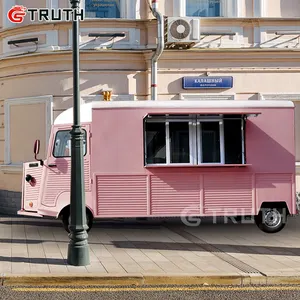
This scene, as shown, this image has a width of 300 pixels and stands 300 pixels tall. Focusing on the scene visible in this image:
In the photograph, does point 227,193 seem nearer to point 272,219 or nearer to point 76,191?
point 272,219

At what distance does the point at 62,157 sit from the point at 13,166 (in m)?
4.37

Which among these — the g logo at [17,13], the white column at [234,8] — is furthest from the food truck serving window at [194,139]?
the g logo at [17,13]

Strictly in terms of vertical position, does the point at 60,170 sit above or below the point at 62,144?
below

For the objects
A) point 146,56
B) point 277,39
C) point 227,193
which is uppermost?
point 277,39

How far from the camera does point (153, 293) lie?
7965mm

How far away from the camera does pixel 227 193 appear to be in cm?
1239

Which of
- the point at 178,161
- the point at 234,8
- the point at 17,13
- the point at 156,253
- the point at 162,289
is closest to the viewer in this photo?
the point at 162,289

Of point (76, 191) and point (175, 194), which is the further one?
point (175, 194)

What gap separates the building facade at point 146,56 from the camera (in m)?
15.9

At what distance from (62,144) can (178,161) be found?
2.52 meters

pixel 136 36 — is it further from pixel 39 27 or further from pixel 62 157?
pixel 62 157

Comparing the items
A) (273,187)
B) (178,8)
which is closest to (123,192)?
(273,187)

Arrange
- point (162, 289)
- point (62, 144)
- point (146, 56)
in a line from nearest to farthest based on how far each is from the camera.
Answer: point (162, 289)
point (62, 144)
point (146, 56)

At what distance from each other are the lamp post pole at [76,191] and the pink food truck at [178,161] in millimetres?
2695
